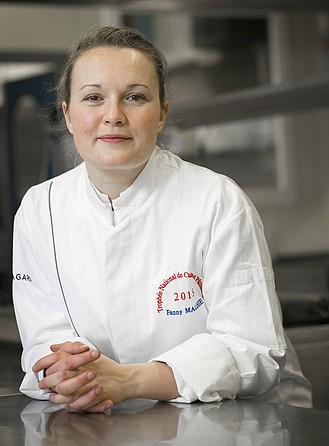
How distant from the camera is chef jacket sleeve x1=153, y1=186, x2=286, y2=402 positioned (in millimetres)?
1289

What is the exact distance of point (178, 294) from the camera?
1372mm

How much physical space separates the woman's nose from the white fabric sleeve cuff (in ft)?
1.09

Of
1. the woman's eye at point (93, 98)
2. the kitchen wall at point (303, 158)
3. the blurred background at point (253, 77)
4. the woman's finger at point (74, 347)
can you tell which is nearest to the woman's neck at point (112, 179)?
the woman's eye at point (93, 98)

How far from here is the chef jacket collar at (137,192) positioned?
1.42 m

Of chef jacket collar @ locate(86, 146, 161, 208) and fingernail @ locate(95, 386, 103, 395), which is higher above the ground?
chef jacket collar @ locate(86, 146, 161, 208)

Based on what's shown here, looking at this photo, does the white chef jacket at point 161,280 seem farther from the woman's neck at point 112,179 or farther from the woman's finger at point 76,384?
the woman's finger at point 76,384

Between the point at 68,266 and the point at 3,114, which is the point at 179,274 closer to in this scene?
the point at 68,266

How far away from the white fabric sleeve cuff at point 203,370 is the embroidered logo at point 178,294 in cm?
7

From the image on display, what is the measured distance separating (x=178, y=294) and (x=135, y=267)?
3.1 inches

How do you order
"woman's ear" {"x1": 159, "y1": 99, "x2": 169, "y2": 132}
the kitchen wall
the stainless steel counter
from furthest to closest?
the kitchen wall
"woman's ear" {"x1": 159, "y1": 99, "x2": 169, "y2": 132}
the stainless steel counter

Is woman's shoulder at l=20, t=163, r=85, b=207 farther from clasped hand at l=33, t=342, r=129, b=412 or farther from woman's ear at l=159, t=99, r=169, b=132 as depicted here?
clasped hand at l=33, t=342, r=129, b=412

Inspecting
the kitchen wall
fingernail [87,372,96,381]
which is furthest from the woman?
the kitchen wall

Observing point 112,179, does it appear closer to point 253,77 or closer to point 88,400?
point 88,400

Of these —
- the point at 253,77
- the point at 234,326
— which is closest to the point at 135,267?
the point at 234,326
